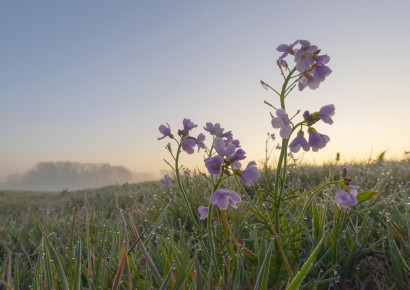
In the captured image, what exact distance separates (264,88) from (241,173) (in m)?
0.53

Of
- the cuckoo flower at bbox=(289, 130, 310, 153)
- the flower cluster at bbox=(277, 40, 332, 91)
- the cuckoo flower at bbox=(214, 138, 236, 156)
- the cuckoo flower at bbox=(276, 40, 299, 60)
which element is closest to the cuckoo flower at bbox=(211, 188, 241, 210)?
the cuckoo flower at bbox=(214, 138, 236, 156)

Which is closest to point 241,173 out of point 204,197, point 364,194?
point 364,194

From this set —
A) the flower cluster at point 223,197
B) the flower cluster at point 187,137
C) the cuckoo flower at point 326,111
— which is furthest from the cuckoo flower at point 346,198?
the flower cluster at point 187,137

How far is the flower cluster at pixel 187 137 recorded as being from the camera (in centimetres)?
204

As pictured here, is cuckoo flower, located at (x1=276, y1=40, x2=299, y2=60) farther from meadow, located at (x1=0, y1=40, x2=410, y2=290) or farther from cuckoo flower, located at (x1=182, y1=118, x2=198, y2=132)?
A: cuckoo flower, located at (x1=182, y1=118, x2=198, y2=132)

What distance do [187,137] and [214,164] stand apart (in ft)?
1.85

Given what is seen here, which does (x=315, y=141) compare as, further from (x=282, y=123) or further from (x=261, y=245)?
(x=261, y=245)

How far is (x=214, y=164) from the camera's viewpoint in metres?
1.58

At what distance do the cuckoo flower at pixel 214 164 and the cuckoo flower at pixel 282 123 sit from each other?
308mm

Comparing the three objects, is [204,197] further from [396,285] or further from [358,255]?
[396,285]

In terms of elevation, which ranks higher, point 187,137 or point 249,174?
point 187,137

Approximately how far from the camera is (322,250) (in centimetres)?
227

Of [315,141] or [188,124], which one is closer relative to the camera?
[315,141]

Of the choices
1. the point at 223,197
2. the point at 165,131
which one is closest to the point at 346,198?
the point at 223,197
